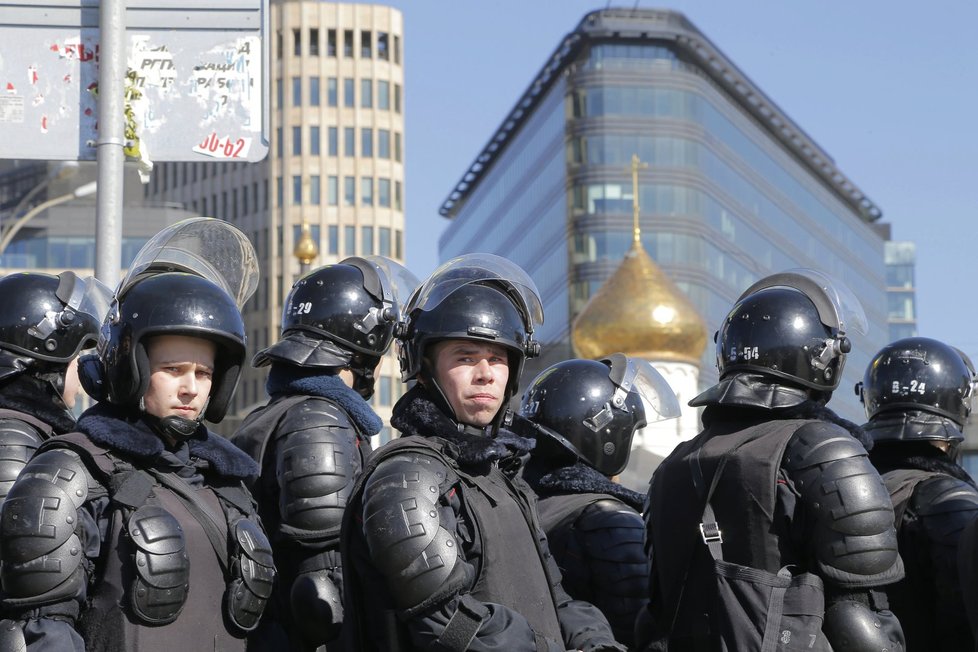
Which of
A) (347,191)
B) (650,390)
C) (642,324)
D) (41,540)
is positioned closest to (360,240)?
(347,191)

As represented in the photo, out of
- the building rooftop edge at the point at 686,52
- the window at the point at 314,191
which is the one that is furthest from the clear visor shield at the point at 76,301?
the window at the point at 314,191

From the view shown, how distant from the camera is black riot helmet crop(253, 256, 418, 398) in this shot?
293 inches

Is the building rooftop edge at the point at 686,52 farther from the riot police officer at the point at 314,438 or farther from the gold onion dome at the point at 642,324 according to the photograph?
the riot police officer at the point at 314,438

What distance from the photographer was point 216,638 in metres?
5.20

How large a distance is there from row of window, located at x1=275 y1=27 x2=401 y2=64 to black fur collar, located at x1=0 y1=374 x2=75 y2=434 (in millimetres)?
96017

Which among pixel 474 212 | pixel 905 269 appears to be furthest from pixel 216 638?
pixel 905 269

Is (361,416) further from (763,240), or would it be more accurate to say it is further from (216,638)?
(763,240)

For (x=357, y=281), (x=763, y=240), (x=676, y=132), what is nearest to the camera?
(x=357, y=281)

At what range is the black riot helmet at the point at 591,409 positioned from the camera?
7.21 meters

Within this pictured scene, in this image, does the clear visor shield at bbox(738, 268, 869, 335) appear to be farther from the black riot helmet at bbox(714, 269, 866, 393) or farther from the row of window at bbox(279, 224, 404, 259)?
the row of window at bbox(279, 224, 404, 259)

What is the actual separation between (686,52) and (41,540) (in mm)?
86420

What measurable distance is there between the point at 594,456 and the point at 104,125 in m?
3.06

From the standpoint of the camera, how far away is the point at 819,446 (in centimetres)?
553

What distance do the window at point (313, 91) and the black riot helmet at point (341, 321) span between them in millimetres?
95709
